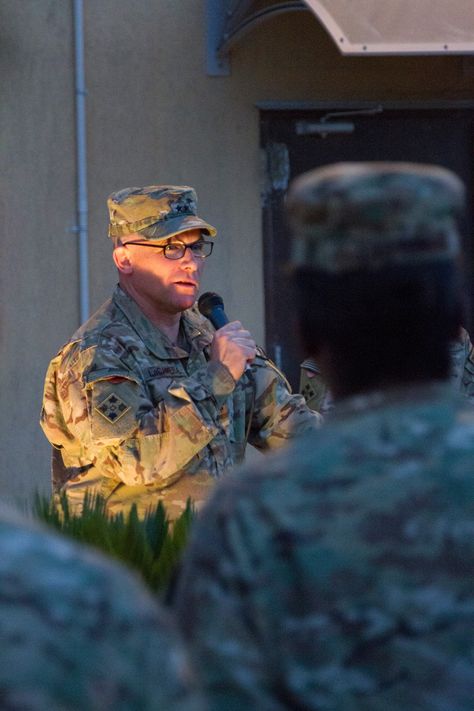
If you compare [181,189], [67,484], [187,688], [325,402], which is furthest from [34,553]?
[325,402]

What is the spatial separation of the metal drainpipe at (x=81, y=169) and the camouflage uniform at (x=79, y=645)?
17.9 ft

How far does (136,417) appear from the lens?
13.3 feet

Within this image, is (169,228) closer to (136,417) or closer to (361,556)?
(136,417)

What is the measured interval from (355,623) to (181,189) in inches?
122

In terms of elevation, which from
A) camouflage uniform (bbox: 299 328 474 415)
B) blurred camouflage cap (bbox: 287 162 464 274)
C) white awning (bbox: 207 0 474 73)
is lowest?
camouflage uniform (bbox: 299 328 474 415)

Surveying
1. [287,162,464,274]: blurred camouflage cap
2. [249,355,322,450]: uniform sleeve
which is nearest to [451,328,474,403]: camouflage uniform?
[249,355,322,450]: uniform sleeve

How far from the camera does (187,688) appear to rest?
1467 mm

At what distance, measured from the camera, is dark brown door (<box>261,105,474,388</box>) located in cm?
729

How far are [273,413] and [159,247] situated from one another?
2.08 feet

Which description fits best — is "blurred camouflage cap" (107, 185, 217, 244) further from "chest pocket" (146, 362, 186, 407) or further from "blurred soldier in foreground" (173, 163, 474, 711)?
"blurred soldier in foreground" (173, 163, 474, 711)

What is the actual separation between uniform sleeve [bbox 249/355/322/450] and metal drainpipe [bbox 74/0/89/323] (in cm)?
250

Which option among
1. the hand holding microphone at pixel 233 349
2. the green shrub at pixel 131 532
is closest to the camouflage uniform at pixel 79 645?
the green shrub at pixel 131 532

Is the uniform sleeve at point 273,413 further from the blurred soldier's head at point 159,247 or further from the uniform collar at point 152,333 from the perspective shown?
the blurred soldier's head at point 159,247

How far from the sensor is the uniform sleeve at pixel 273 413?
4520mm
